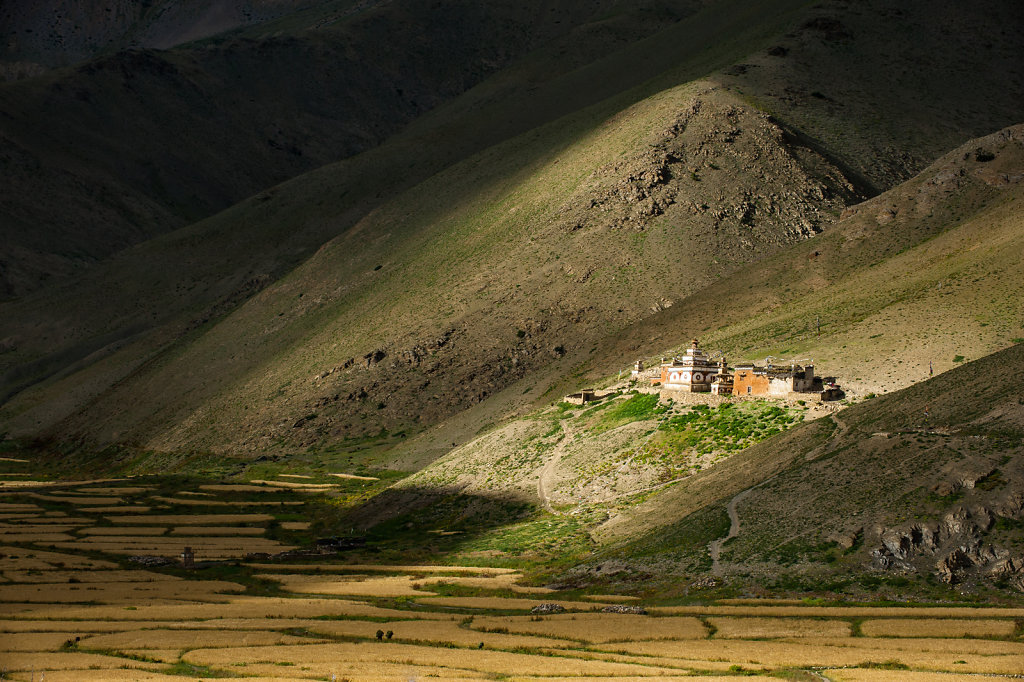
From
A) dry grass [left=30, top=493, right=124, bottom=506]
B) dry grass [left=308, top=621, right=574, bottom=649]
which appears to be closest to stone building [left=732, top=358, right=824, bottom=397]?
dry grass [left=308, top=621, right=574, bottom=649]

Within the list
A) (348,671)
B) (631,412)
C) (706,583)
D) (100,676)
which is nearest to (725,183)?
(631,412)

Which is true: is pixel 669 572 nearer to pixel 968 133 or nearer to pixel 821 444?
pixel 821 444

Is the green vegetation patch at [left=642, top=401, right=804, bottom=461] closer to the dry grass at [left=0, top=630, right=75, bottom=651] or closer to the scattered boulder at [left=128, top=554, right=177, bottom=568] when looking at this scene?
the scattered boulder at [left=128, top=554, right=177, bottom=568]

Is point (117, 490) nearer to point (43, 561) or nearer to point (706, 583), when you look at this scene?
point (43, 561)

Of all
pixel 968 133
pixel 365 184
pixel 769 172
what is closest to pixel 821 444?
pixel 769 172

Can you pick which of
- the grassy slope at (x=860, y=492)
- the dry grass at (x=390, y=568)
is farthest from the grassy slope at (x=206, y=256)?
the grassy slope at (x=860, y=492)

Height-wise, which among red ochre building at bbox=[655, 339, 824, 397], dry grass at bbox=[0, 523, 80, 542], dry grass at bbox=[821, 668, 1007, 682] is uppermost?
red ochre building at bbox=[655, 339, 824, 397]

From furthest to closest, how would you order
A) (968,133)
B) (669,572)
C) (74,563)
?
Result: (968,133) < (74,563) < (669,572)
